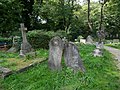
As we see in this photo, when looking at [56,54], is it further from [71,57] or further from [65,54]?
[71,57]

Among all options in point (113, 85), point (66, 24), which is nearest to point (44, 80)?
point (113, 85)

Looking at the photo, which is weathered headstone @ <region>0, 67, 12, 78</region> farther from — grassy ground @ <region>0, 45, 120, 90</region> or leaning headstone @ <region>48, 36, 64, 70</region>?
leaning headstone @ <region>48, 36, 64, 70</region>

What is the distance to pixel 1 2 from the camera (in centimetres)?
2366

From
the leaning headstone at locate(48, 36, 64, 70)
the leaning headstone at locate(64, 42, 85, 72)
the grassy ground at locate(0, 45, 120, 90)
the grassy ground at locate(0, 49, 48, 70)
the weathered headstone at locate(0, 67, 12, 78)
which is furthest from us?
the grassy ground at locate(0, 49, 48, 70)

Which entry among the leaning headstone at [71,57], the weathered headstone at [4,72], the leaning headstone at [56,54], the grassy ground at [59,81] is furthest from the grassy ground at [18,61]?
the leaning headstone at [71,57]

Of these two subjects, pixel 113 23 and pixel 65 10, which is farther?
pixel 113 23

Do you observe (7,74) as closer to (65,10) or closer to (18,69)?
(18,69)

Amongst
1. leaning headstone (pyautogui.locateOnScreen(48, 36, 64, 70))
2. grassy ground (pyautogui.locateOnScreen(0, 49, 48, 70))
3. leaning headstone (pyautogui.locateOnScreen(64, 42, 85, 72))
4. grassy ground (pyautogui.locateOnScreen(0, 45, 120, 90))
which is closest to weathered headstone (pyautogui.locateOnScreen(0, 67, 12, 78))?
grassy ground (pyautogui.locateOnScreen(0, 45, 120, 90))

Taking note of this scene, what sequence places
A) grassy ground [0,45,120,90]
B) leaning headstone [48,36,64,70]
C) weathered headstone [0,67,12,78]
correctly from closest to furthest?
grassy ground [0,45,120,90] → weathered headstone [0,67,12,78] → leaning headstone [48,36,64,70]

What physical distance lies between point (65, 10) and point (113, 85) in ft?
83.7

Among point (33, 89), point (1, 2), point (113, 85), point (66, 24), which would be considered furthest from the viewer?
point (66, 24)

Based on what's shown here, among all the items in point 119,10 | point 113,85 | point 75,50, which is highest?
point 119,10

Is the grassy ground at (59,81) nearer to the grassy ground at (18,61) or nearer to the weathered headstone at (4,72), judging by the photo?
the weathered headstone at (4,72)

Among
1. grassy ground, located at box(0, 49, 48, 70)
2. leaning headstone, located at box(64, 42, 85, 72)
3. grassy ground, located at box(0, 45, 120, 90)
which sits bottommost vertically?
grassy ground, located at box(0, 45, 120, 90)
